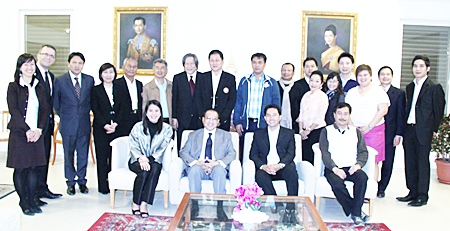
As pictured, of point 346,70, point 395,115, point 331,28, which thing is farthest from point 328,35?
point 395,115

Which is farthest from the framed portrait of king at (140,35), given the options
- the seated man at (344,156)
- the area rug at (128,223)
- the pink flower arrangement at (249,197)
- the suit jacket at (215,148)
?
the pink flower arrangement at (249,197)

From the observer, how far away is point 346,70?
4496 millimetres

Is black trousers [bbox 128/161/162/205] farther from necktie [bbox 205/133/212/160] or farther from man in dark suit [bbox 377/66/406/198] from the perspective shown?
man in dark suit [bbox 377/66/406/198]

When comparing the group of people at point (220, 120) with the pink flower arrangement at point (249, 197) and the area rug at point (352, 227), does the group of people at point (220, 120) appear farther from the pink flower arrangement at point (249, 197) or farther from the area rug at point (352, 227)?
the pink flower arrangement at point (249, 197)

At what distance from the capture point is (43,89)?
3.83m

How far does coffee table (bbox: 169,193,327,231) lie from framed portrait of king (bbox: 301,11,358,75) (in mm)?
3483

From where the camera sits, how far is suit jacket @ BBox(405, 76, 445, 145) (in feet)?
13.9

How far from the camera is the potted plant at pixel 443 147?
5256 mm

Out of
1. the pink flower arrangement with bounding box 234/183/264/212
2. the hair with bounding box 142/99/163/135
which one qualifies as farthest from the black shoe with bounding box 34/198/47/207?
the pink flower arrangement with bounding box 234/183/264/212

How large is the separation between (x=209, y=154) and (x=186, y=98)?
2.58ft

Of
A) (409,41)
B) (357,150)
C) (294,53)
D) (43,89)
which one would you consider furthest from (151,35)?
(409,41)

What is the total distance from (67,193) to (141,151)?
1218mm

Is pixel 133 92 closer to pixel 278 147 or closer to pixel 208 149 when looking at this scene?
pixel 208 149

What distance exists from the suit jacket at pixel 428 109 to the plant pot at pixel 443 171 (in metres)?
1.44
